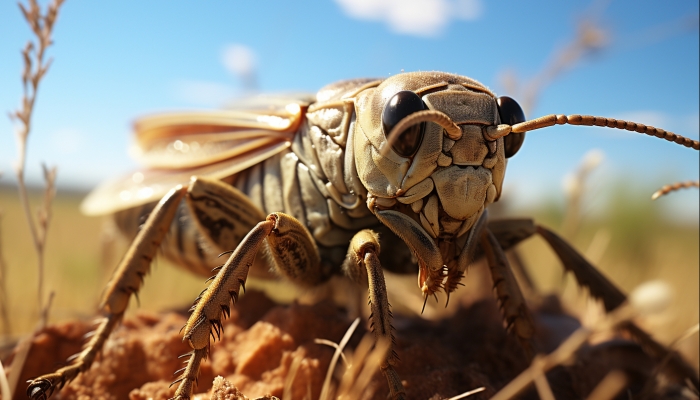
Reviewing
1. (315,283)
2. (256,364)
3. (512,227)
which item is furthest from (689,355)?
(256,364)

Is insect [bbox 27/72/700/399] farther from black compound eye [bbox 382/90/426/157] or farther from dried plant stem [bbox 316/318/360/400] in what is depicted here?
dried plant stem [bbox 316/318/360/400]

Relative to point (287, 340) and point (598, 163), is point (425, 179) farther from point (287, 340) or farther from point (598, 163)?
point (598, 163)

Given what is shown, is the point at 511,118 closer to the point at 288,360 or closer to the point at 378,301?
the point at 378,301

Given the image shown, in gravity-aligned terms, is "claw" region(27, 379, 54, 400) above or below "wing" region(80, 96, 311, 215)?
below

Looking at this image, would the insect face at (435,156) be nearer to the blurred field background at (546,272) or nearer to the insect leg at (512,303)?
the insect leg at (512,303)

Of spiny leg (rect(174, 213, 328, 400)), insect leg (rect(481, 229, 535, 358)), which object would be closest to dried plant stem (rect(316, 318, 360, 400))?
spiny leg (rect(174, 213, 328, 400))

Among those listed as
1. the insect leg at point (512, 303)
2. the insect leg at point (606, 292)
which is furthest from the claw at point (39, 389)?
the insect leg at point (606, 292)

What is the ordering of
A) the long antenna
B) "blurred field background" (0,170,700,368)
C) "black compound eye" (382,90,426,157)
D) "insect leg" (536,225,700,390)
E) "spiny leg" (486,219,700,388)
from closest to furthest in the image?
the long antenna < "black compound eye" (382,90,426,157) < "insect leg" (536,225,700,390) < "spiny leg" (486,219,700,388) < "blurred field background" (0,170,700,368)
